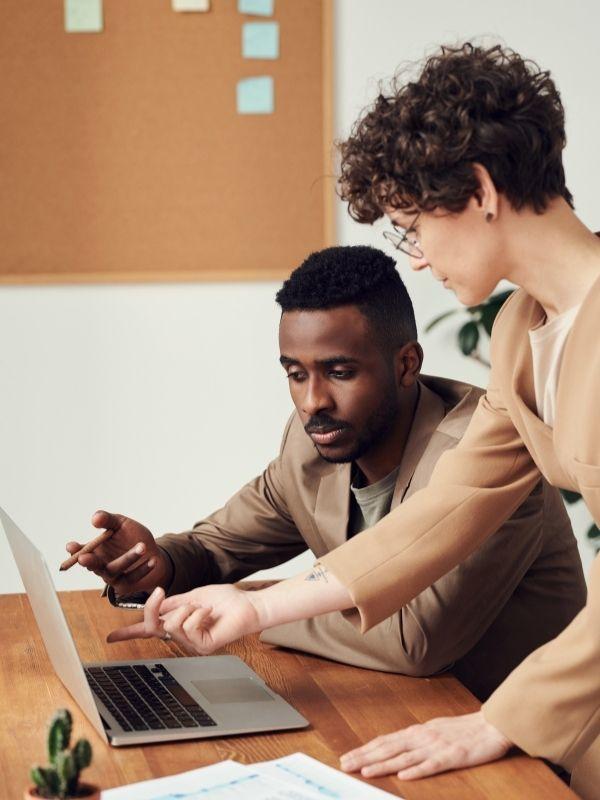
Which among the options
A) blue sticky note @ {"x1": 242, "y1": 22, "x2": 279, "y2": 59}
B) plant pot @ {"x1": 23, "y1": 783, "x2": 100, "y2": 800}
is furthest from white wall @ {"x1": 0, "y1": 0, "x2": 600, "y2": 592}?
plant pot @ {"x1": 23, "y1": 783, "x2": 100, "y2": 800}

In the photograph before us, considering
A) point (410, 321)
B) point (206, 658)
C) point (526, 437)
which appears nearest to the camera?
point (526, 437)

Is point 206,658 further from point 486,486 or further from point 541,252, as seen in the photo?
point 541,252

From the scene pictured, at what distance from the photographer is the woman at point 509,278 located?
1.28 m

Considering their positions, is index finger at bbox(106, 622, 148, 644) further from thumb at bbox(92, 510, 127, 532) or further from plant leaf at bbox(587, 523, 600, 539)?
plant leaf at bbox(587, 523, 600, 539)

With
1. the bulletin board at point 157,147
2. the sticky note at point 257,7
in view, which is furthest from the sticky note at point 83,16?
the sticky note at point 257,7

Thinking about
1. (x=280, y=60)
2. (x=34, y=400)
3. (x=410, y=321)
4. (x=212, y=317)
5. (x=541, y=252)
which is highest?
(x=280, y=60)

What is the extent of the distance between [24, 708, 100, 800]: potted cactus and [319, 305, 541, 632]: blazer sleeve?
67 cm

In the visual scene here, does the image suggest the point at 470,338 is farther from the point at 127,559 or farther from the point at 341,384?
the point at 127,559

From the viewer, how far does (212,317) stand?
11.2 feet

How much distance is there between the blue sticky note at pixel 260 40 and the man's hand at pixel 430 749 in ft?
7.99

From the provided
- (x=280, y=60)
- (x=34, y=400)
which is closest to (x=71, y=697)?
(x=34, y=400)

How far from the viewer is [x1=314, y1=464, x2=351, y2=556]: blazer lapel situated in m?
1.88

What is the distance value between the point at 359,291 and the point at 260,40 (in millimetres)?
1659

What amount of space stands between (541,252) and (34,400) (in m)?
2.27
